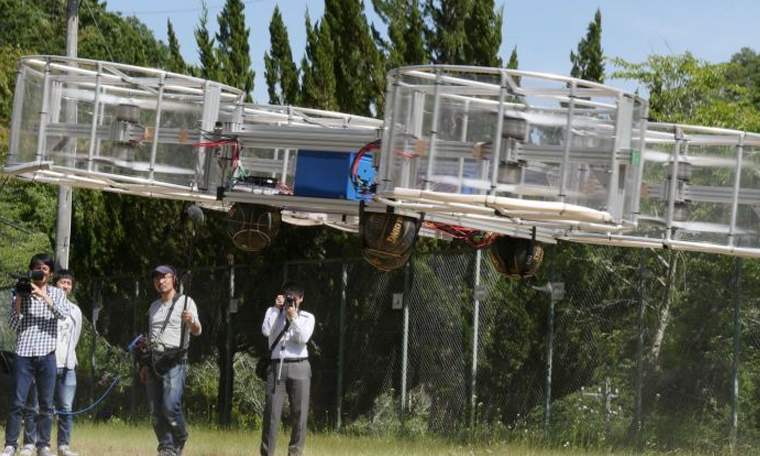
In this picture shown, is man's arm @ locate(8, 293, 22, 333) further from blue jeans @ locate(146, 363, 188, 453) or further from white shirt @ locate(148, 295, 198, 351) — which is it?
blue jeans @ locate(146, 363, 188, 453)

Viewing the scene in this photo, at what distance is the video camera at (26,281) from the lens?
14.3m

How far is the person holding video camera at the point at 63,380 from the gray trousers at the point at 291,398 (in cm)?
217

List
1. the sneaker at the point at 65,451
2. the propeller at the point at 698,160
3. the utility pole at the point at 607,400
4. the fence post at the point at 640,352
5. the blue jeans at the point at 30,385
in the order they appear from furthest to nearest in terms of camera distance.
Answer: the utility pole at the point at 607,400 < the fence post at the point at 640,352 < the sneaker at the point at 65,451 < the blue jeans at the point at 30,385 < the propeller at the point at 698,160

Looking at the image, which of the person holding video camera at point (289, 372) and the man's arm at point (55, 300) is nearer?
the man's arm at point (55, 300)

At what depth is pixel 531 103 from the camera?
11.3 metres

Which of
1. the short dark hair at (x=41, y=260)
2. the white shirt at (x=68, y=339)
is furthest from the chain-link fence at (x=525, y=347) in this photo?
the short dark hair at (x=41, y=260)

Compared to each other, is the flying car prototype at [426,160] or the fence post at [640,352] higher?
the flying car prototype at [426,160]

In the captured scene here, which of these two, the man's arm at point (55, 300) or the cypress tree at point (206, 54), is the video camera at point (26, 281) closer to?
the man's arm at point (55, 300)

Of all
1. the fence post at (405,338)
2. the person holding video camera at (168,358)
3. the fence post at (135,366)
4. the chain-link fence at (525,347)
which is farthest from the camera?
the fence post at (135,366)

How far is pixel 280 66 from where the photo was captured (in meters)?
23.2

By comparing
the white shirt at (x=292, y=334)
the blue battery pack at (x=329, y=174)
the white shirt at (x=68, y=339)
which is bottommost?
the white shirt at (x=68, y=339)

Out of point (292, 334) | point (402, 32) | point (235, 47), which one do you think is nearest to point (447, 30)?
point (402, 32)

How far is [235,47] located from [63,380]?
9329 millimetres

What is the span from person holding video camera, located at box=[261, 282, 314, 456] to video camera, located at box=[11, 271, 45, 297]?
248cm
